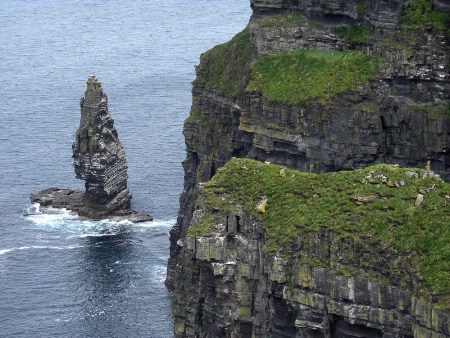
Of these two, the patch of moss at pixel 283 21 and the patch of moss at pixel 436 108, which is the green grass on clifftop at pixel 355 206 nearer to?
the patch of moss at pixel 436 108

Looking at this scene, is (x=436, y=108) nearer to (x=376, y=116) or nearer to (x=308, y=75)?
(x=376, y=116)

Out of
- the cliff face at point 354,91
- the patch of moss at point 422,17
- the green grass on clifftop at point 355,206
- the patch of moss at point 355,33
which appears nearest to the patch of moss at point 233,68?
the cliff face at point 354,91

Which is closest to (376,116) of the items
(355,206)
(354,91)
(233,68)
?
(354,91)

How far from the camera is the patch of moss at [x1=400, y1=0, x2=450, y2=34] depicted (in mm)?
168375

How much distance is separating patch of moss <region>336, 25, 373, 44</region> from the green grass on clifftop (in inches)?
2261

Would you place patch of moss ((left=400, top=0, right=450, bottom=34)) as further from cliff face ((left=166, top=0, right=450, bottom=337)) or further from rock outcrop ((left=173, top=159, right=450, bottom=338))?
rock outcrop ((left=173, top=159, right=450, bottom=338))

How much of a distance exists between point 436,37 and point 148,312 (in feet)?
184

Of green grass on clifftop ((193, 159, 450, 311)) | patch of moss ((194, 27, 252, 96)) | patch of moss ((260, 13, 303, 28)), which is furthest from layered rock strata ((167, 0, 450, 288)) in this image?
green grass on clifftop ((193, 159, 450, 311))

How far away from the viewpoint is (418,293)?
10125cm

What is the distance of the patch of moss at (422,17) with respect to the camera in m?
A: 168

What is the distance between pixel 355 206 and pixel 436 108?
60.0 m

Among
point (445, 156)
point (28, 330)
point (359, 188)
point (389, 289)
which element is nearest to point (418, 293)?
point (389, 289)

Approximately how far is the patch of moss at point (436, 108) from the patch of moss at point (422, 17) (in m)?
→ 9.15

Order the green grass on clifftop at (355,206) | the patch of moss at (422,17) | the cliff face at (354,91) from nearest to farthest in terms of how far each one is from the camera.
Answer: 1. the green grass on clifftop at (355,206)
2. the cliff face at (354,91)
3. the patch of moss at (422,17)
